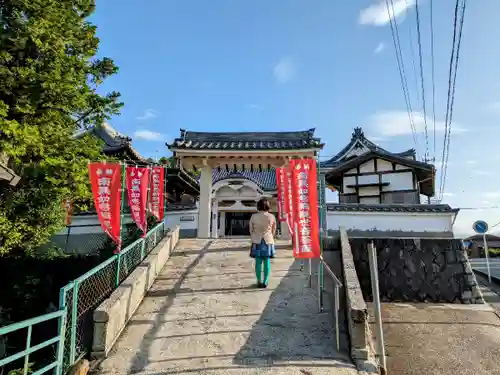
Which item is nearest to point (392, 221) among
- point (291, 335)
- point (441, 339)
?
point (441, 339)

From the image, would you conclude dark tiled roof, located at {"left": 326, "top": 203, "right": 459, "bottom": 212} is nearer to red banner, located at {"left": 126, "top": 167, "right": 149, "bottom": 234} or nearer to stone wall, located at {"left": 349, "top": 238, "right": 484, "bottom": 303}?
stone wall, located at {"left": 349, "top": 238, "right": 484, "bottom": 303}

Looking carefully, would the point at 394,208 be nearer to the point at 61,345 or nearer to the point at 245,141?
the point at 245,141

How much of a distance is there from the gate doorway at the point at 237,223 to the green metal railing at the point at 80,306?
1633cm

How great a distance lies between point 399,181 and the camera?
1977cm

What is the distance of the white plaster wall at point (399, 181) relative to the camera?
1950 centimetres

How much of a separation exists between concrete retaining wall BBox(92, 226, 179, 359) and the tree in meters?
3.84

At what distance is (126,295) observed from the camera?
6.27 meters

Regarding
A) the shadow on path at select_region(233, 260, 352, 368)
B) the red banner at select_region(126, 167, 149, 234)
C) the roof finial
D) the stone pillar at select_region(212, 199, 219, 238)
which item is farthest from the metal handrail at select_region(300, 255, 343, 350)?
the roof finial

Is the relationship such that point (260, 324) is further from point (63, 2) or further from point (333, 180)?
point (333, 180)

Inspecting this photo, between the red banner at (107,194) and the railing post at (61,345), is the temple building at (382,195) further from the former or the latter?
the railing post at (61,345)

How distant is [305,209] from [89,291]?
451 centimetres

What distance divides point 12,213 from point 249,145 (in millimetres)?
8950

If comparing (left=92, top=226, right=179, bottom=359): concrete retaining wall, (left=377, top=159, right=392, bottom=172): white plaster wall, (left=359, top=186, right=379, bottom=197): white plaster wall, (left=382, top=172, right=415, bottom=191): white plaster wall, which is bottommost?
(left=92, top=226, right=179, bottom=359): concrete retaining wall

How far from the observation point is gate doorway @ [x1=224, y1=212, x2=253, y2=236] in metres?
26.3
